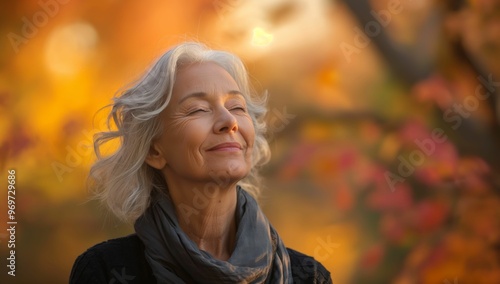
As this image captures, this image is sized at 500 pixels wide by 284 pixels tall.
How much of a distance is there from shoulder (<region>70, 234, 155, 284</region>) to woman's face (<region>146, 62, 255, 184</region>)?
219mm

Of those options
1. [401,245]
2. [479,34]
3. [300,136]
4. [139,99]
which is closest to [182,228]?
[139,99]

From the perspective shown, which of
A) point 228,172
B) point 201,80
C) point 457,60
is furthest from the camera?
point 457,60

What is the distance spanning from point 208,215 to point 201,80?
1.14 ft

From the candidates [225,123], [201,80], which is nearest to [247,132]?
[225,123]

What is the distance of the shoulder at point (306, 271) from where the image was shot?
1979mm

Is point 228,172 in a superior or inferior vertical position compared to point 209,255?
superior

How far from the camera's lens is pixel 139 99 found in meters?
1.92

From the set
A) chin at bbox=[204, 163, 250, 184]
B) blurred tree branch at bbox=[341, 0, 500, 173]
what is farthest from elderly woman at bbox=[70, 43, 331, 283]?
blurred tree branch at bbox=[341, 0, 500, 173]

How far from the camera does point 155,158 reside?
6.39 ft

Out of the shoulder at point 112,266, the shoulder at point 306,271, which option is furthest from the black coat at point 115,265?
the shoulder at point 306,271

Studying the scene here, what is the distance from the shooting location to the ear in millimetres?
1934

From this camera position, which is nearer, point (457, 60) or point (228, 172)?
point (228, 172)

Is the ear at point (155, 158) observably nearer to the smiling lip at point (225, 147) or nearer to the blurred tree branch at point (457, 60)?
the smiling lip at point (225, 147)

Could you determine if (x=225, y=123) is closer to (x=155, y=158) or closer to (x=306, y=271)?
(x=155, y=158)
